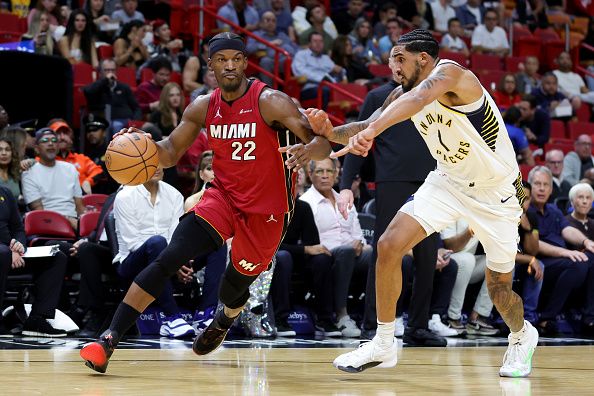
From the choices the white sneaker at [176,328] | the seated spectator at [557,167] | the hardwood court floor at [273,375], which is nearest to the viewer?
the hardwood court floor at [273,375]

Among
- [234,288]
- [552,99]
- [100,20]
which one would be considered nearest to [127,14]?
[100,20]

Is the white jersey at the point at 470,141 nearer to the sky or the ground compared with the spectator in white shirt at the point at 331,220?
nearer to the sky

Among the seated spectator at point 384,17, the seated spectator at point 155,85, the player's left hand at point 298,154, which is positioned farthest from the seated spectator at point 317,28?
the player's left hand at point 298,154

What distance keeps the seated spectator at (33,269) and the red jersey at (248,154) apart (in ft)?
9.99

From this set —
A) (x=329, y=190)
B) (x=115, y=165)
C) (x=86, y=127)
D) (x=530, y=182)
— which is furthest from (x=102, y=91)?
(x=115, y=165)

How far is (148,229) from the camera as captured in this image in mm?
9016

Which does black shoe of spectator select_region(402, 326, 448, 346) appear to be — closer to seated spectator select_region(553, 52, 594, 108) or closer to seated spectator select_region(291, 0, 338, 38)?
seated spectator select_region(291, 0, 338, 38)

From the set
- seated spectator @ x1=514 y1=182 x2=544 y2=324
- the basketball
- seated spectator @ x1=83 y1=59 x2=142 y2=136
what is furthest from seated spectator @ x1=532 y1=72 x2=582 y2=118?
the basketball

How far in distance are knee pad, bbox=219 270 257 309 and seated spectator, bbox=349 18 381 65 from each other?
34.6 feet

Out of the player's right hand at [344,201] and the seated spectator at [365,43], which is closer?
the player's right hand at [344,201]

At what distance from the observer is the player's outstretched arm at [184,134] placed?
6297 mm

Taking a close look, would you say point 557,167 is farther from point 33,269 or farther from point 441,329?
point 33,269

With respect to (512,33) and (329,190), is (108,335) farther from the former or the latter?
(512,33)

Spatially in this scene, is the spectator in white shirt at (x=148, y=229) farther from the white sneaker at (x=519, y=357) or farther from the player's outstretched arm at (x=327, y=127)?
the white sneaker at (x=519, y=357)
